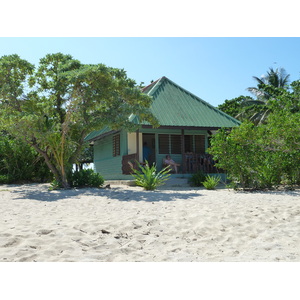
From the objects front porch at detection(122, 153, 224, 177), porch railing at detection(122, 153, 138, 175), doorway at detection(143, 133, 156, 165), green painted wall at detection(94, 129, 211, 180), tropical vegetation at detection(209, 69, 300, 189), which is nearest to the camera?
tropical vegetation at detection(209, 69, 300, 189)

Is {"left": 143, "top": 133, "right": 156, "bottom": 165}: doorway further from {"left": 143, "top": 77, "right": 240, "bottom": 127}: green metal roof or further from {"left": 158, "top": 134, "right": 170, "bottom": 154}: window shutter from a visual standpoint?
{"left": 143, "top": 77, "right": 240, "bottom": 127}: green metal roof

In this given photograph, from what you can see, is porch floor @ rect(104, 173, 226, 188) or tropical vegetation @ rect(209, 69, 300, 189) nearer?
tropical vegetation @ rect(209, 69, 300, 189)

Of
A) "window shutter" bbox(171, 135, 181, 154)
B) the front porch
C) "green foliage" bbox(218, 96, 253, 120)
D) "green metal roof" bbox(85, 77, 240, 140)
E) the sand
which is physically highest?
"green foliage" bbox(218, 96, 253, 120)

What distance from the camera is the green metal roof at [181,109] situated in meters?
16.0

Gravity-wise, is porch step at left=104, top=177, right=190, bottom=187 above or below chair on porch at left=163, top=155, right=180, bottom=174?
below

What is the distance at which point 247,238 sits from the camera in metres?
5.14

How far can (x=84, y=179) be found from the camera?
39.6ft

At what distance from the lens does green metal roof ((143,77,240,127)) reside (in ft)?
52.6

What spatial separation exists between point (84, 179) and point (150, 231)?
7.13 metres

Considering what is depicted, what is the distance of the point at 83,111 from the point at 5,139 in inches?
246

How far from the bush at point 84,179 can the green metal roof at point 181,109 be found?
14.9 ft

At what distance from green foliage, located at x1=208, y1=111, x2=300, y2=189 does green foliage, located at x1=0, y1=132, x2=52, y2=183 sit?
8.84 metres

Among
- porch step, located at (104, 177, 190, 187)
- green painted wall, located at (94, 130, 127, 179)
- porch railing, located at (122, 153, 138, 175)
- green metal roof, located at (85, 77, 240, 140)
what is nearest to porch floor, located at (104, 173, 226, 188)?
porch step, located at (104, 177, 190, 187)

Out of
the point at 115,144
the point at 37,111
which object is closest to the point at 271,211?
the point at 37,111
